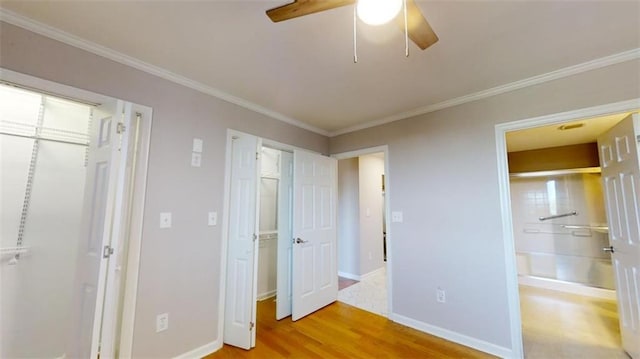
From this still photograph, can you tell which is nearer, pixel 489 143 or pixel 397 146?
pixel 489 143

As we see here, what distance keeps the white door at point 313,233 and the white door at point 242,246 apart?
2.11ft

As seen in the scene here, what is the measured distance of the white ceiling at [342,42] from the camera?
4.83 ft

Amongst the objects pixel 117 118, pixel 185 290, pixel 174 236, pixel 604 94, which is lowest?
pixel 185 290

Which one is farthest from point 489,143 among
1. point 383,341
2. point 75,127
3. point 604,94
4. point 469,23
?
point 75,127

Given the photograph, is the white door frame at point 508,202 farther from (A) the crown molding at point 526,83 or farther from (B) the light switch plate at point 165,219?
(B) the light switch plate at point 165,219

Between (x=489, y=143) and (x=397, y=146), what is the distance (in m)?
0.95

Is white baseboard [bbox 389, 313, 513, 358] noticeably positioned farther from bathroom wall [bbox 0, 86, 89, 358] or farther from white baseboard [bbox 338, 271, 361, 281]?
bathroom wall [bbox 0, 86, 89, 358]

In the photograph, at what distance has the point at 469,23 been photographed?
61.7 inches

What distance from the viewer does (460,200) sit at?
2562 mm

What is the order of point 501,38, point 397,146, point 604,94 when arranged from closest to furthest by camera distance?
point 501,38, point 604,94, point 397,146

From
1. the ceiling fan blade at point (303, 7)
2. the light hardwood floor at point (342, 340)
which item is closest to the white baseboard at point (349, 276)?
the light hardwood floor at point (342, 340)

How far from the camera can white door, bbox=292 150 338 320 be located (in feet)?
9.78

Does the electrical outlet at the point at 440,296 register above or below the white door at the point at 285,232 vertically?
below

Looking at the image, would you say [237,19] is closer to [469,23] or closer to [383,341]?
[469,23]
